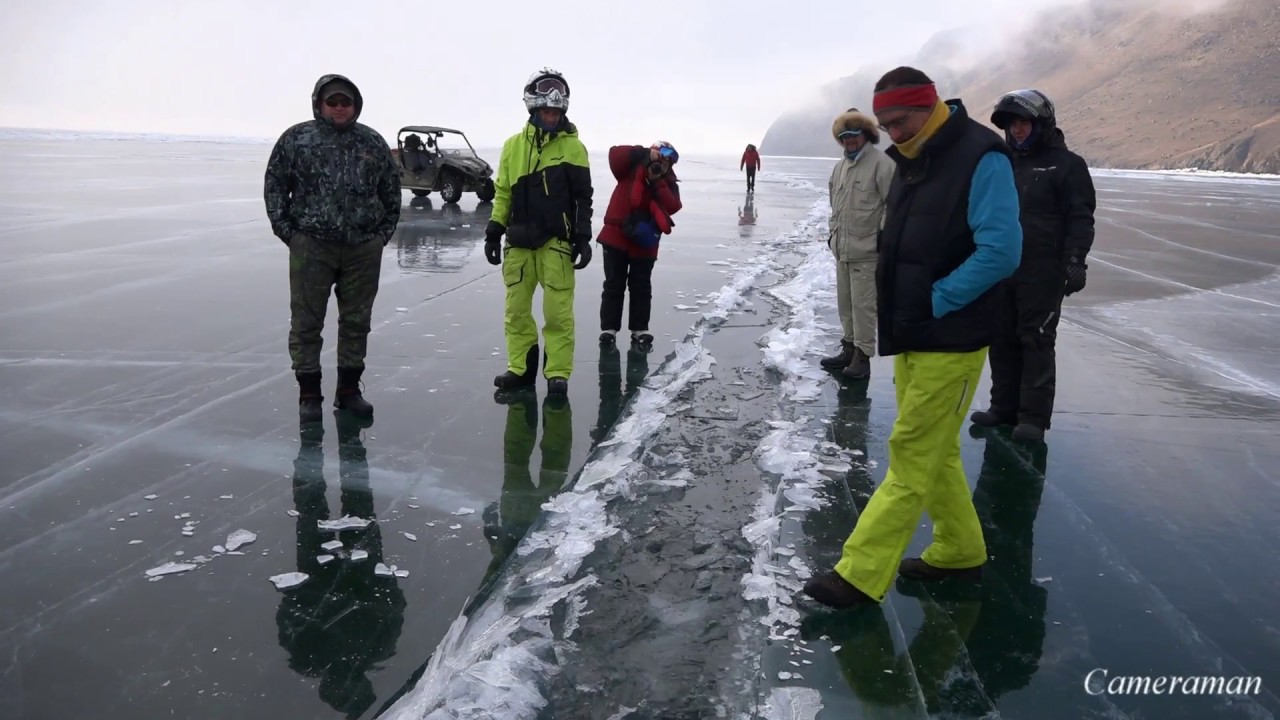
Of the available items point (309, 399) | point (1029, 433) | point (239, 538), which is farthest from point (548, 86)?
point (1029, 433)

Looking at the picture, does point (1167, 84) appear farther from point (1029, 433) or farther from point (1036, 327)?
point (1029, 433)

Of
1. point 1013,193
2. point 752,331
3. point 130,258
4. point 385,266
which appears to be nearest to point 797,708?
point 1013,193

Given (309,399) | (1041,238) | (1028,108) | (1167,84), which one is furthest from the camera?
(1167,84)

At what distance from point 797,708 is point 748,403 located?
303 cm

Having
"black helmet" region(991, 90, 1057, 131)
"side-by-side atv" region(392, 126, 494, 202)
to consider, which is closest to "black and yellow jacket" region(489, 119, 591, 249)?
"black helmet" region(991, 90, 1057, 131)

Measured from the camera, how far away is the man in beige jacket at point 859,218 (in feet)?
19.1

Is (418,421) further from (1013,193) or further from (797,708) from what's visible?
(1013,193)

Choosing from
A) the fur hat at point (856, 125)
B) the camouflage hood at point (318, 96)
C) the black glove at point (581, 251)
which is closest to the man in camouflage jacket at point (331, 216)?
the camouflage hood at point (318, 96)

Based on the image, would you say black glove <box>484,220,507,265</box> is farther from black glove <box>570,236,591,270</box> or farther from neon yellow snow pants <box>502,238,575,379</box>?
black glove <box>570,236,591,270</box>

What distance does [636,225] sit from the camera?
21.9 feet

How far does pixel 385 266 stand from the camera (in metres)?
10.5

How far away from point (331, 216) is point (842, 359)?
3632 millimetres

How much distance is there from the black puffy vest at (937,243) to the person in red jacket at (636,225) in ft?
11.4

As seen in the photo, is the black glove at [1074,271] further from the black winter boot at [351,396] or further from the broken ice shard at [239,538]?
the broken ice shard at [239,538]
